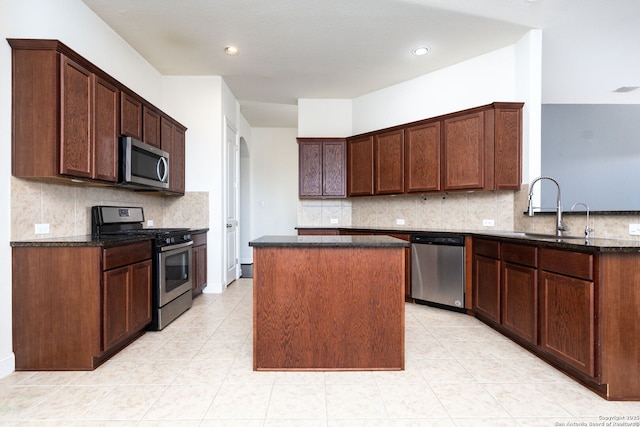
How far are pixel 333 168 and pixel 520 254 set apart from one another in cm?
296

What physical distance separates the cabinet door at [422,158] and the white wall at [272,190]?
11.3ft

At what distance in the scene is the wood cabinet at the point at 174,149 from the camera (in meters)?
3.87

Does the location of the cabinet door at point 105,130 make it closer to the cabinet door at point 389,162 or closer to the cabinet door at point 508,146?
the cabinet door at point 389,162

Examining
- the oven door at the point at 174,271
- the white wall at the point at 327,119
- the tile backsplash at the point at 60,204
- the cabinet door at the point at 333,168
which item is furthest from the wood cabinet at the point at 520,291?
the tile backsplash at the point at 60,204

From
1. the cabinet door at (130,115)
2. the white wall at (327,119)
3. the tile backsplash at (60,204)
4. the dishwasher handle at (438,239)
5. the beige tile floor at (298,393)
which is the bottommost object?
the beige tile floor at (298,393)

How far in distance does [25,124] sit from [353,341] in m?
2.66

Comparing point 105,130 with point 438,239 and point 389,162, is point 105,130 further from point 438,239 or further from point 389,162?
point 438,239

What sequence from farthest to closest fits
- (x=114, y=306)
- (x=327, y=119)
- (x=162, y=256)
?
(x=327, y=119), (x=162, y=256), (x=114, y=306)

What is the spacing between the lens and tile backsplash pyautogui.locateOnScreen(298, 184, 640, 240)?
270 cm

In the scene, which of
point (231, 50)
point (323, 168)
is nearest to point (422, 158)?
point (323, 168)

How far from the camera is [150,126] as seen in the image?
11.5ft

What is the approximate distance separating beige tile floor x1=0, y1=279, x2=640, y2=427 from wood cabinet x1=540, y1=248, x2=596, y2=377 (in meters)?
0.18

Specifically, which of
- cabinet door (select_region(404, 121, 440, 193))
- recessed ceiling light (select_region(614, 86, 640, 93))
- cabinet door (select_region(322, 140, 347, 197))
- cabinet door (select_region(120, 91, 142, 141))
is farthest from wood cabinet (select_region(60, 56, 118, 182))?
recessed ceiling light (select_region(614, 86, 640, 93))

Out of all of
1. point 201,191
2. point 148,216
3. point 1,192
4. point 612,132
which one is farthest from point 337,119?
point 612,132
